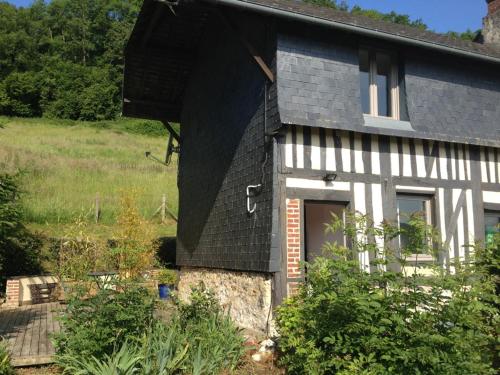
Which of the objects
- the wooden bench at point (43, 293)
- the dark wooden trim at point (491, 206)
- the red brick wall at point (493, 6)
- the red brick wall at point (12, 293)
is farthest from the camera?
the wooden bench at point (43, 293)

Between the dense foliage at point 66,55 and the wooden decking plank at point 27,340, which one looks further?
the dense foliage at point 66,55

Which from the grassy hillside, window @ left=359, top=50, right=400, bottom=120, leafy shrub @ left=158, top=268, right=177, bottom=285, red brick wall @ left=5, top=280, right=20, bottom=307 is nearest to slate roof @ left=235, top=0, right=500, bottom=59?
window @ left=359, top=50, right=400, bottom=120

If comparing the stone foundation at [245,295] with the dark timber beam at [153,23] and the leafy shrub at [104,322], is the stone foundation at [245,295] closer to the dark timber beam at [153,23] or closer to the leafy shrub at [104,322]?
the leafy shrub at [104,322]

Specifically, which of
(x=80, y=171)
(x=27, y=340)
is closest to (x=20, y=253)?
(x=27, y=340)

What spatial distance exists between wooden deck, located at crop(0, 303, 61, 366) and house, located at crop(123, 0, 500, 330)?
3.15 meters

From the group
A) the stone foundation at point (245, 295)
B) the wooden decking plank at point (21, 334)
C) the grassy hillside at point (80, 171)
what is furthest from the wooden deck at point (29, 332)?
the grassy hillside at point (80, 171)

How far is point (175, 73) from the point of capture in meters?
12.4

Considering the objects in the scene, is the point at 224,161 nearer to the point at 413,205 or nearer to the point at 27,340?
the point at 413,205

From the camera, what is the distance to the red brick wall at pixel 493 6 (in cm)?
1142

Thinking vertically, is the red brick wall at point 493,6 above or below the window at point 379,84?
above

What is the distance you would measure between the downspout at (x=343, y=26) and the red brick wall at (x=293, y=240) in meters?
2.85

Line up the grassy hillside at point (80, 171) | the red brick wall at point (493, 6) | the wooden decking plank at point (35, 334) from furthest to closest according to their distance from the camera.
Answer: the grassy hillside at point (80, 171)
the red brick wall at point (493, 6)
the wooden decking plank at point (35, 334)

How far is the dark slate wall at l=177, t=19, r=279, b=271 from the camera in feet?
26.0

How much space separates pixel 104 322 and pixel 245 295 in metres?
3.07
